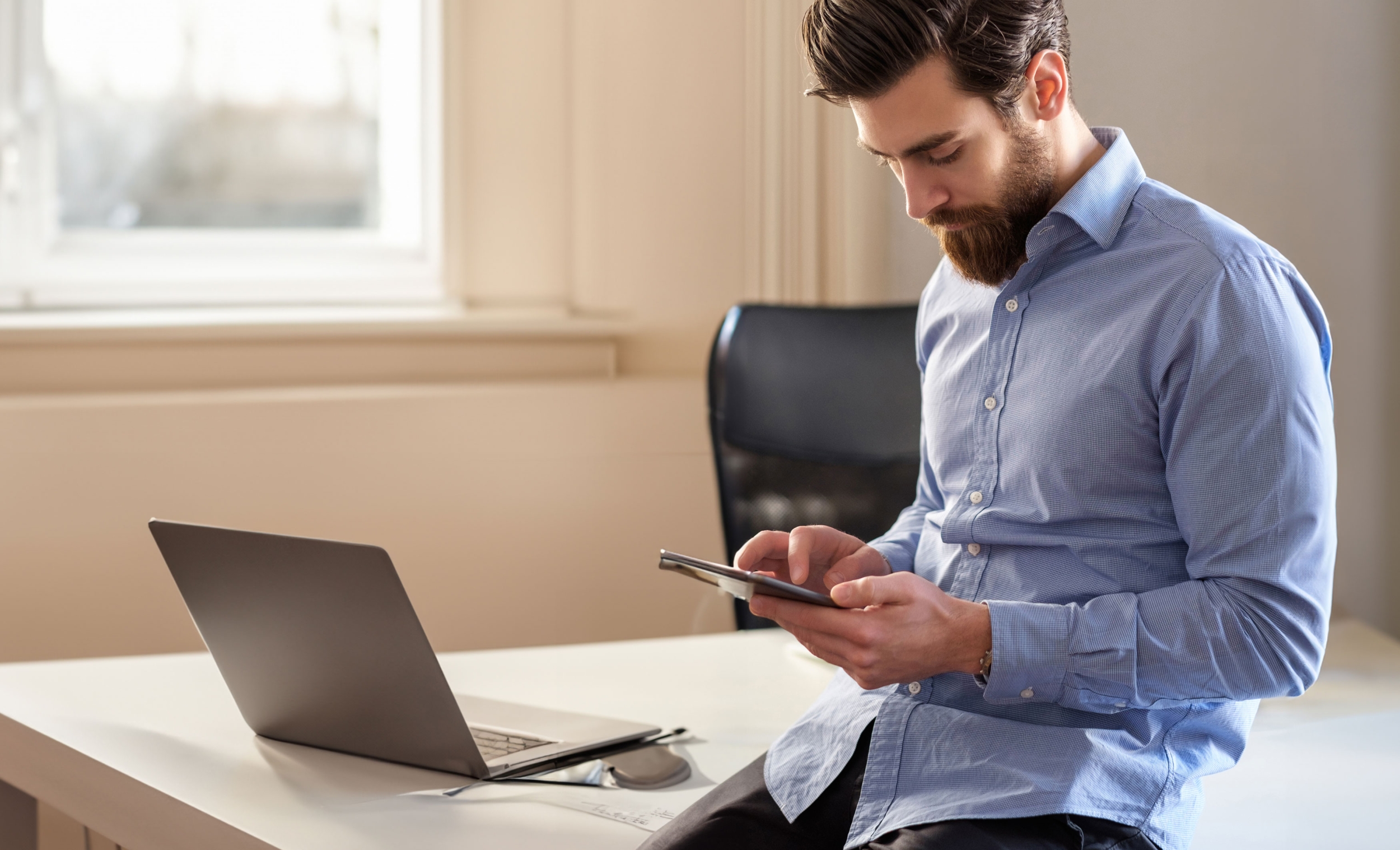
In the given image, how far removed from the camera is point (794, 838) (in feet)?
3.47

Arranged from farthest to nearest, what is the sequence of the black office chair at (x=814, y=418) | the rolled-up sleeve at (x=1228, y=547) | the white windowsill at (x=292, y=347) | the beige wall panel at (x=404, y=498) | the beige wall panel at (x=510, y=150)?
the beige wall panel at (x=510, y=150), the white windowsill at (x=292, y=347), the beige wall panel at (x=404, y=498), the black office chair at (x=814, y=418), the rolled-up sleeve at (x=1228, y=547)

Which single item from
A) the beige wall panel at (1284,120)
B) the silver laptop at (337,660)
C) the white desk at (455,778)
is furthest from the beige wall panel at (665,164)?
the silver laptop at (337,660)

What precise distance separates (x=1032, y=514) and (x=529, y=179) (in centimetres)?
163

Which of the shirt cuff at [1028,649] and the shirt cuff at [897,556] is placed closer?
the shirt cuff at [1028,649]

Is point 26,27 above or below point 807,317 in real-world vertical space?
above

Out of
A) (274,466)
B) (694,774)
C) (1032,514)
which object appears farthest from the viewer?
(274,466)

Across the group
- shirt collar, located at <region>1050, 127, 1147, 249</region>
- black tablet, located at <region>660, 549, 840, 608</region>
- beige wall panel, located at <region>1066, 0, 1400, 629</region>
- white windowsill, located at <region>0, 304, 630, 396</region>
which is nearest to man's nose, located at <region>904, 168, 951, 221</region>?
shirt collar, located at <region>1050, 127, 1147, 249</region>

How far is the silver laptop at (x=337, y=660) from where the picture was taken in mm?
1123

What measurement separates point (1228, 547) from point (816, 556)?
385mm

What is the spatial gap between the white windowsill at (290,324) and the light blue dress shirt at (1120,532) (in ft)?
4.39

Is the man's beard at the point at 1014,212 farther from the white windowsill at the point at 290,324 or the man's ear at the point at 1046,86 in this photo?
the white windowsill at the point at 290,324

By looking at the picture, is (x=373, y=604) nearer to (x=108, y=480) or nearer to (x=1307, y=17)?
(x=108, y=480)

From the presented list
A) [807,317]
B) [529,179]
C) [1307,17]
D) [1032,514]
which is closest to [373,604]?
[1032,514]

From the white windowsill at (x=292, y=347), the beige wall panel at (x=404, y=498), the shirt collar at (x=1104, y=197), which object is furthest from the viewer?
the white windowsill at (x=292, y=347)
